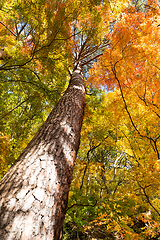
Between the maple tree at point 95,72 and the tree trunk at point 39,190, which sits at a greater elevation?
the maple tree at point 95,72

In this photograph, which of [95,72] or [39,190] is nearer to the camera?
[39,190]

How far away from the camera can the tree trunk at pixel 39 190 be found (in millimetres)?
722

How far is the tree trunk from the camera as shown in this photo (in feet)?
2.37

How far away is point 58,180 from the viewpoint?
3.58 ft

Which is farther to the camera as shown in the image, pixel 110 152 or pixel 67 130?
pixel 110 152

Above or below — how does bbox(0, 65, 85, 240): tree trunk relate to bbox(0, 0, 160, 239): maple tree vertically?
below

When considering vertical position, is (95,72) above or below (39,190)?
above

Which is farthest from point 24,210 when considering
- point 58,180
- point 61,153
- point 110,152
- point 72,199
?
point 110,152

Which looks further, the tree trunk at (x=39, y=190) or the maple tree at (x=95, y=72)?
the maple tree at (x=95, y=72)

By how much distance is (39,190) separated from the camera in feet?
3.02

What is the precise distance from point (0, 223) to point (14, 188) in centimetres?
23

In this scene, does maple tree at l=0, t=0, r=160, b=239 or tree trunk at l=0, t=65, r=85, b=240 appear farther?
maple tree at l=0, t=0, r=160, b=239

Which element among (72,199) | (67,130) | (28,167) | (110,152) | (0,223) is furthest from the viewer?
(110,152)

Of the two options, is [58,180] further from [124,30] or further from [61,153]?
[124,30]
